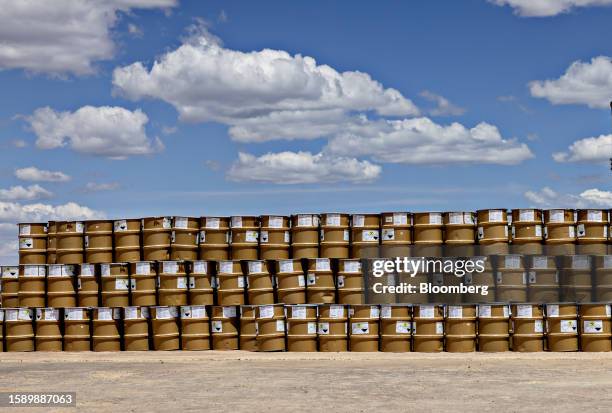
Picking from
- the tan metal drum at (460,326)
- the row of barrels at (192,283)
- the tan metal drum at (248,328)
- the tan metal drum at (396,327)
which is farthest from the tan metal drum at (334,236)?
the tan metal drum at (460,326)

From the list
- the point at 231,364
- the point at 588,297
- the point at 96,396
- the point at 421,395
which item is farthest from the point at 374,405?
the point at 588,297

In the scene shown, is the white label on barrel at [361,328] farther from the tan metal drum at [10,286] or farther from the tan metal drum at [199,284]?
the tan metal drum at [10,286]

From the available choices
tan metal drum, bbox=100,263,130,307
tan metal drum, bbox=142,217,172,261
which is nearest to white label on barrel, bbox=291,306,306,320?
tan metal drum, bbox=142,217,172,261

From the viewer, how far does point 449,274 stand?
64.3 feet

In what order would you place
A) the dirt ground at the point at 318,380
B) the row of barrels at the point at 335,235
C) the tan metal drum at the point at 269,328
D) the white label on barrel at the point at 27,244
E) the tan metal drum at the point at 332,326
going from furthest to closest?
the white label on barrel at the point at 27,244, the row of barrels at the point at 335,235, the tan metal drum at the point at 269,328, the tan metal drum at the point at 332,326, the dirt ground at the point at 318,380

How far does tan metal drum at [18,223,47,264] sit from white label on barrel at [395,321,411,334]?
8539 millimetres

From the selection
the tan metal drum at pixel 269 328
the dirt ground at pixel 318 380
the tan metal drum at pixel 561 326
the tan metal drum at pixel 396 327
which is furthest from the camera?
the tan metal drum at pixel 269 328

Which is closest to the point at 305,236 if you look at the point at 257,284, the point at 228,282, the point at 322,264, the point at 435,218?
the point at 322,264

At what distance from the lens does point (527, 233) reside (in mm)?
19984

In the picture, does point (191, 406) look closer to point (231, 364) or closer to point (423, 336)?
point (231, 364)

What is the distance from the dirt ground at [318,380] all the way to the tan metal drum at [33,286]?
1.41m

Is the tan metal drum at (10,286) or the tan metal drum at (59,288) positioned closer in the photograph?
the tan metal drum at (59,288)

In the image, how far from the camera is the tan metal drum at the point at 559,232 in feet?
65.4

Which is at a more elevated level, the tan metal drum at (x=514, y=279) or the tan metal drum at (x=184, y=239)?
the tan metal drum at (x=184, y=239)
